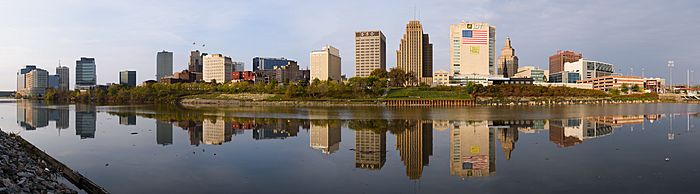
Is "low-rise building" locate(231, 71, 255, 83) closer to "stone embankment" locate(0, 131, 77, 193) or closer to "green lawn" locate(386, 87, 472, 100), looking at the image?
"green lawn" locate(386, 87, 472, 100)

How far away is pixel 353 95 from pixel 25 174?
8837 centimetres

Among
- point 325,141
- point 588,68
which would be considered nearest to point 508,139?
point 325,141

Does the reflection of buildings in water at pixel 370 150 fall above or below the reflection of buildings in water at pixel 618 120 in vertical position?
below

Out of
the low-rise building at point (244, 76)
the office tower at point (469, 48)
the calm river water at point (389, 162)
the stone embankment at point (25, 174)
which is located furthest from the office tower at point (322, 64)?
the stone embankment at point (25, 174)

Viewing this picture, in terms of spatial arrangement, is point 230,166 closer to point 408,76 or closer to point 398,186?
point 398,186

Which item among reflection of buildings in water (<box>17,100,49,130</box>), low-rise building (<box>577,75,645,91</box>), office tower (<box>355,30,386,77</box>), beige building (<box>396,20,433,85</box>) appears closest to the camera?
reflection of buildings in water (<box>17,100,49,130</box>)

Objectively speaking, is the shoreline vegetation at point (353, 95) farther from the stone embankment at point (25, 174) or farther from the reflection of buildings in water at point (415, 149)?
the stone embankment at point (25, 174)

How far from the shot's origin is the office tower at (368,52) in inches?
7495

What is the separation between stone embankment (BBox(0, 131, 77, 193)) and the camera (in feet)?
30.2

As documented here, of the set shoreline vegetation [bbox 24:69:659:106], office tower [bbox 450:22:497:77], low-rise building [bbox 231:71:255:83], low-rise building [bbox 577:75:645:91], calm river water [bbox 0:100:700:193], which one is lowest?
calm river water [bbox 0:100:700:193]

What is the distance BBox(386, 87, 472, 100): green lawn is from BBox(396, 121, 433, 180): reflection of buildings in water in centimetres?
7141

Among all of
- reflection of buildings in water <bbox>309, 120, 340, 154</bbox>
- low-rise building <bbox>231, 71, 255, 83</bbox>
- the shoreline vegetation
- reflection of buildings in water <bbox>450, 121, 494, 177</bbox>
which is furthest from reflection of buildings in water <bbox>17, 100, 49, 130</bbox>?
low-rise building <bbox>231, 71, 255, 83</bbox>

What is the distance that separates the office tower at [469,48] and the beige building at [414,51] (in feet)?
93.2

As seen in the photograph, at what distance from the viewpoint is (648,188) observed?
11.1 metres
